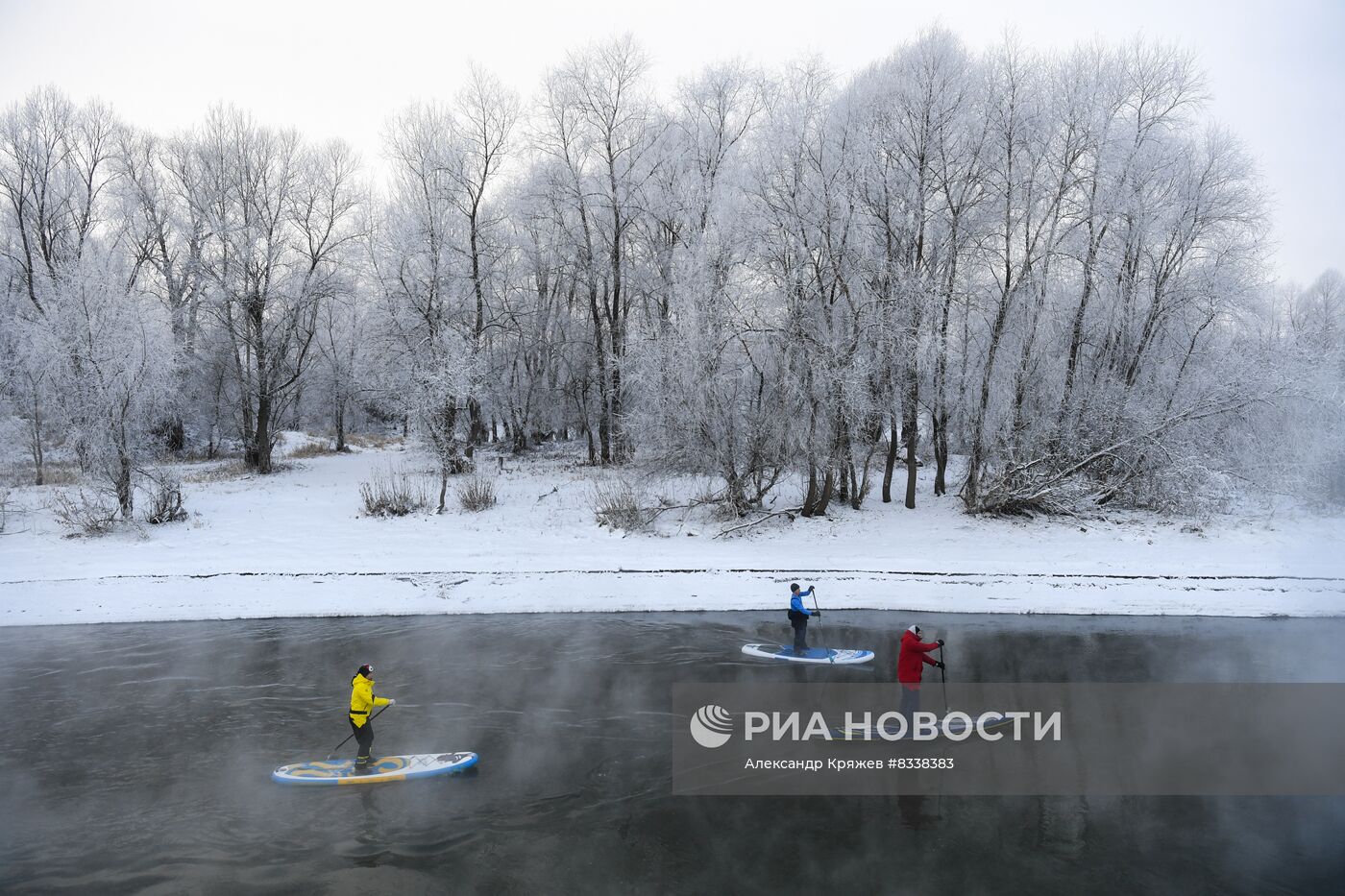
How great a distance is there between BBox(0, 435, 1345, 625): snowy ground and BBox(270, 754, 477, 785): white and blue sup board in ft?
27.0

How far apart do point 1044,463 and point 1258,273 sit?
9.68m

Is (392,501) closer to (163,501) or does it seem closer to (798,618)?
(163,501)

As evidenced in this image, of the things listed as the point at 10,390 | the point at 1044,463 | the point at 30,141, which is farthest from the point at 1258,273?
the point at 30,141

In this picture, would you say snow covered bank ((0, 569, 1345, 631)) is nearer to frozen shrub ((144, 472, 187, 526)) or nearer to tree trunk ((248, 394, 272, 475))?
frozen shrub ((144, 472, 187, 526))

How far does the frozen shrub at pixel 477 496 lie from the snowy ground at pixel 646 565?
0.46 meters

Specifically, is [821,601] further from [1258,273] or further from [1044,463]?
[1258,273]

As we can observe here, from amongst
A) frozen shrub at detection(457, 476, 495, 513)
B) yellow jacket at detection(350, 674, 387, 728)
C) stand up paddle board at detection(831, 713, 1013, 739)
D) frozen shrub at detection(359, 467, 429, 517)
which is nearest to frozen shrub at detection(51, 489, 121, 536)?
frozen shrub at detection(359, 467, 429, 517)

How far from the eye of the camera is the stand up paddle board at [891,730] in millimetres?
10062

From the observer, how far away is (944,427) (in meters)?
27.5

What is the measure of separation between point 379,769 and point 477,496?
54.5 feet

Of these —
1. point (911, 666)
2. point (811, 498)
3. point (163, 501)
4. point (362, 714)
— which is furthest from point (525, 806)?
point (163, 501)

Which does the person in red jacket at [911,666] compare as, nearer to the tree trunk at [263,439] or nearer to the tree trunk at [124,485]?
the tree trunk at [124,485]

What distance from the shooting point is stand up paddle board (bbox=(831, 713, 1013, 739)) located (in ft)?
33.0

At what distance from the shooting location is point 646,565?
788 inches
